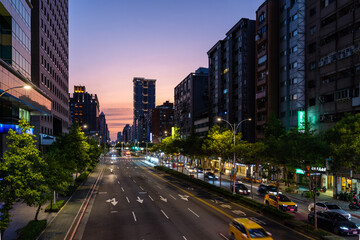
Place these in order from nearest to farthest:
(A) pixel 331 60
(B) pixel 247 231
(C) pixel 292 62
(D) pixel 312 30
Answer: (B) pixel 247 231
(A) pixel 331 60
(D) pixel 312 30
(C) pixel 292 62

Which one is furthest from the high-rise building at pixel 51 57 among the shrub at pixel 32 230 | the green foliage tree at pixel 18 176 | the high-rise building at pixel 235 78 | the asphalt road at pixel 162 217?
the high-rise building at pixel 235 78

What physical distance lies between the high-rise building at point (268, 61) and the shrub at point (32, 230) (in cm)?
4989

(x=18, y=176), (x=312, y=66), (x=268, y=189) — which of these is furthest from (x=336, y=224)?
(x=312, y=66)

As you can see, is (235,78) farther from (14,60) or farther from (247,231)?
(247,231)

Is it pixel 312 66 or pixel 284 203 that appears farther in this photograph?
pixel 312 66

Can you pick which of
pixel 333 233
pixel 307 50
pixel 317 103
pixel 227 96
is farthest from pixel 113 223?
pixel 227 96

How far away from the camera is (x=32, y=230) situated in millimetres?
19547

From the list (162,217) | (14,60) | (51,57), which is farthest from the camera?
(51,57)

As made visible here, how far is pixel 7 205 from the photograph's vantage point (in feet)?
53.5

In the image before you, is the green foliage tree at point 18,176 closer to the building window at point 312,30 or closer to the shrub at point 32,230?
the shrub at point 32,230

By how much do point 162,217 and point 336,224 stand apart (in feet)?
49.5

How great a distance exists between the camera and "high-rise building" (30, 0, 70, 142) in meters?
62.9

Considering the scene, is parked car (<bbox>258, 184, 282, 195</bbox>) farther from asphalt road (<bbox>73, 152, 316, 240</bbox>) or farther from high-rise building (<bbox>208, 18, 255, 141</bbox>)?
high-rise building (<bbox>208, 18, 255, 141</bbox>)

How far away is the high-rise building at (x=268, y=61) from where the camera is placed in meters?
61.3
